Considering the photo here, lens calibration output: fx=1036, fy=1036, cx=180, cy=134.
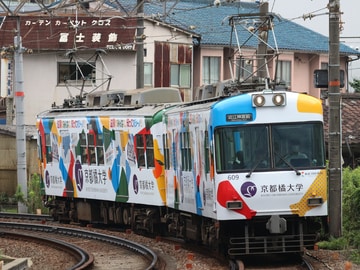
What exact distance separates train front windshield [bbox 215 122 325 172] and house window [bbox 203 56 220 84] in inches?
1179

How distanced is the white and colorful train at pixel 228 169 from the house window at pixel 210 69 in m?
23.2

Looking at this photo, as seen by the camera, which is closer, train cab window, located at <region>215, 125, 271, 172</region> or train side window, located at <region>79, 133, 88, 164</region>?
train cab window, located at <region>215, 125, 271, 172</region>

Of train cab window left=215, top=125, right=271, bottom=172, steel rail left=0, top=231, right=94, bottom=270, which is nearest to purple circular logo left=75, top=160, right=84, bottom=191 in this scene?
steel rail left=0, top=231, right=94, bottom=270

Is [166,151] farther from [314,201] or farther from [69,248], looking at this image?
[314,201]

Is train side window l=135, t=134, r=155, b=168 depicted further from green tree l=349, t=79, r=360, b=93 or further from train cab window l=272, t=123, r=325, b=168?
green tree l=349, t=79, r=360, b=93

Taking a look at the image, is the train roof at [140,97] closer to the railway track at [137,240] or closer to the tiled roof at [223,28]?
the railway track at [137,240]

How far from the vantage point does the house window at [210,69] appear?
1763 inches

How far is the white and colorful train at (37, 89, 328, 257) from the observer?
14.5 metres

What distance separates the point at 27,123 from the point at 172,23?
736cm

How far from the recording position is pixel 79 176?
23531 mm

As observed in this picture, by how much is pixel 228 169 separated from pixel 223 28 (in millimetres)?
30997

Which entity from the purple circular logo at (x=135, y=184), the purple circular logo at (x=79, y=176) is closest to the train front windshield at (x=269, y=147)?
the purple circular logo at (x=135, y=184)

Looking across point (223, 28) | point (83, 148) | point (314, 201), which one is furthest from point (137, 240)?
point (223, 28)

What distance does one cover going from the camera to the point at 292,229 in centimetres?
1495
